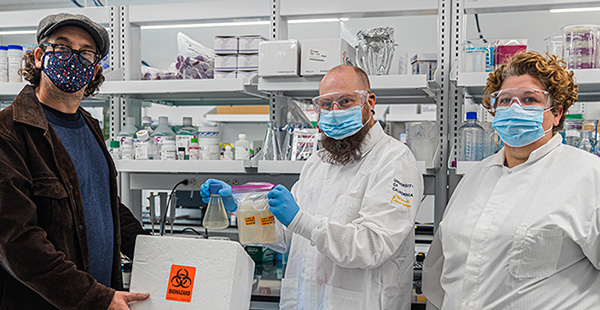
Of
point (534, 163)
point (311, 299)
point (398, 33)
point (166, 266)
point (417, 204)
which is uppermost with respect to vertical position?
point (398, 33)

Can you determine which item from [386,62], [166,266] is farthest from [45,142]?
[386,62]

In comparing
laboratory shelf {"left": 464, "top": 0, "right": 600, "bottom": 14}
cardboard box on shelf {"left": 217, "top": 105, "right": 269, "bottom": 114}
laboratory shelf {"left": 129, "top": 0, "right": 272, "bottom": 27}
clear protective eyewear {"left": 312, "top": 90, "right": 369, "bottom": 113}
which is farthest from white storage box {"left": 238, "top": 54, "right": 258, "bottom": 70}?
cardboard box on shelf {"left": 217, "top": 105, "right": 269, "bottom": 114}

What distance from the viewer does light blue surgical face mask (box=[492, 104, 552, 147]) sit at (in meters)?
1.76

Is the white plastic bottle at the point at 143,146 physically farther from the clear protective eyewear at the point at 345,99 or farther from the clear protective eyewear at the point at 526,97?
the clear protective eyewear at the point at 526,97

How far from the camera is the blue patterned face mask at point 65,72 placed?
5.64ft

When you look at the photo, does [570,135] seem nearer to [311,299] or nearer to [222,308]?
[311,299]

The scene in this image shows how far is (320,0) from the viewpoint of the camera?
274cm

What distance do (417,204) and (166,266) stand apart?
3.19 feet

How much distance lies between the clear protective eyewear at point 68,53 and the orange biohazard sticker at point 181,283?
0.77m

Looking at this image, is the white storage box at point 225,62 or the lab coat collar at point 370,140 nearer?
the lab coat collar at point 370,140

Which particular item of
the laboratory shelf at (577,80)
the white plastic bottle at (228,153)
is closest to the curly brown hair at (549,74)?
the laboratory shelf at (577,80)

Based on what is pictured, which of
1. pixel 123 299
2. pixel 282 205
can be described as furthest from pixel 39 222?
pixel 282 205

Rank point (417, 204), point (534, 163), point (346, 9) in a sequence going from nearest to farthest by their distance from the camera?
point (534, 163), point (417, 204), point (346, 9)

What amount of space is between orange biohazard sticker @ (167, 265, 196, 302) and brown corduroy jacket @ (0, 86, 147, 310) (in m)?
0.18
